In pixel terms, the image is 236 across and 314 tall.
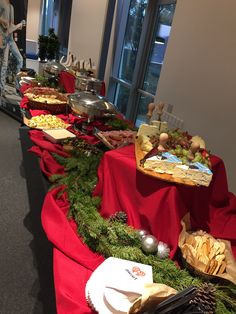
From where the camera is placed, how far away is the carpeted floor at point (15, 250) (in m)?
1.37

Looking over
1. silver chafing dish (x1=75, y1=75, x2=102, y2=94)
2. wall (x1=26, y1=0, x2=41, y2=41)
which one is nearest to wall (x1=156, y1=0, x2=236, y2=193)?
silver chafing dish (x1=75, y1=75, x2=102, y2=94)

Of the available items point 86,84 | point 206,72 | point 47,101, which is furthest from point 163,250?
point 206,72

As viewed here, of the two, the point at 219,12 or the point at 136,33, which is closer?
the point at 219,12

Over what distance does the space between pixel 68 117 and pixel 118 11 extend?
2.60 metres

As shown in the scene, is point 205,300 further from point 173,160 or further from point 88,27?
point 88,27

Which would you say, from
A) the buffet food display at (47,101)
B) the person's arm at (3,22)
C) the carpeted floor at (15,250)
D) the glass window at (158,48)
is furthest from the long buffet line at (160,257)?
the person's arm at (3,22)

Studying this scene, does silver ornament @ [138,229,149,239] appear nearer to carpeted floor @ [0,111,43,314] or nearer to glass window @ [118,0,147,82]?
carpeted floor @ [0,111,43,314]

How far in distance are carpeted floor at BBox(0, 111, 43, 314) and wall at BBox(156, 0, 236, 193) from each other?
4.88ft

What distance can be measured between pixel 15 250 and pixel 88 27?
362cm

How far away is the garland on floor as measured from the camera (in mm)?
801

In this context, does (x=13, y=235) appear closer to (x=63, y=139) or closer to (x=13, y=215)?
(x=13, y=215)

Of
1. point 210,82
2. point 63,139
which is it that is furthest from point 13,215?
point 210,82

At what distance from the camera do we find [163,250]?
0.91m

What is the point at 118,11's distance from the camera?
13.1 ft
